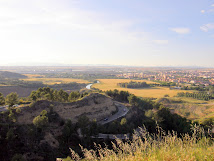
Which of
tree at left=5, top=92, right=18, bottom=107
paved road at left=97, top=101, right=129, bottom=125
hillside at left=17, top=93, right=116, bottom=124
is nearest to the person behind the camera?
hillside at left=17, top=93, right=116, bottom=124

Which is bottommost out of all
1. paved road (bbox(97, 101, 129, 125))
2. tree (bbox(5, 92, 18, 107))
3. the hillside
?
paved road (bbox(97, 101, 129, 125))

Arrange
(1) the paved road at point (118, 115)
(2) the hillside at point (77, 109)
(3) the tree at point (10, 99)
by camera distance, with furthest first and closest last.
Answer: (1) the paved road at point (118, 115) → (3) the tree at point (10, 99) → (2) the hillside at point (77, 109)

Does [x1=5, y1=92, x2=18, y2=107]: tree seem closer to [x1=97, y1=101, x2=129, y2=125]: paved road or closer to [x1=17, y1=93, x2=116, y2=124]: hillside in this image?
[x1=17, y1=93, x2=116, y2=124]: hillside

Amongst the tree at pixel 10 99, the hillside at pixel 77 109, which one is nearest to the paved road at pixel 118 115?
the hillside at pixel 77 109

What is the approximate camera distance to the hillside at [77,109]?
83.8 feet

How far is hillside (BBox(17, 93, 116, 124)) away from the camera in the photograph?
25.5 m

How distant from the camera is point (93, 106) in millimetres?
34875

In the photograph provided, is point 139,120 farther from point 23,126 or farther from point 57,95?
point 23,126

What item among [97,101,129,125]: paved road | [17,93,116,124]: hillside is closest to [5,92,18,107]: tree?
[17,93,116,124]: hillside

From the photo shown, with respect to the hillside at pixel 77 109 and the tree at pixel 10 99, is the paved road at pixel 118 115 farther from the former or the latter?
the tree at pixel 10 99

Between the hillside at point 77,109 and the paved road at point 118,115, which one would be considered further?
the paved road at point 118,115

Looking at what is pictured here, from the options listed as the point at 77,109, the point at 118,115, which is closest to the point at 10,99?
the point at 77,109

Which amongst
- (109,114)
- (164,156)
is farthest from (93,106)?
(164,156)

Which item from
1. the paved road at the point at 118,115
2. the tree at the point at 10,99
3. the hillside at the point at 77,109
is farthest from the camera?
the paved road at the point at 118,115
